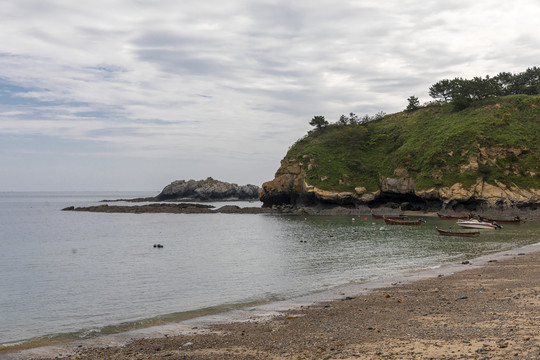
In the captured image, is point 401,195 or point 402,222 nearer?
point 402,222

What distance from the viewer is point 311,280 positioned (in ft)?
85.3

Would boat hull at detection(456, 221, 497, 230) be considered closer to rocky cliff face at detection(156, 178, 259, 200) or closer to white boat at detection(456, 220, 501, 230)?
white boat at detection(456, 220, 501, 230)

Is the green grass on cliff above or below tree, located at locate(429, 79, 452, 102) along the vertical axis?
below

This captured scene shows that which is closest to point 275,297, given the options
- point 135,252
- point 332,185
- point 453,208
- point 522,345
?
point 522,345

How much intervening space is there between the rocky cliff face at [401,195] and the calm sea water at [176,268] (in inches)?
1015

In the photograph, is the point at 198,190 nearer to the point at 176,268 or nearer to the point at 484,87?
the point at 484,87

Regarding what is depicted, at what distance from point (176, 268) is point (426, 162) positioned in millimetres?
75037

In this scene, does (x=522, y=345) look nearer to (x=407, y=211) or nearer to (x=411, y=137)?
(x=407, y=211)

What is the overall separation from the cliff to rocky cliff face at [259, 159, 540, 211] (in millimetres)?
168

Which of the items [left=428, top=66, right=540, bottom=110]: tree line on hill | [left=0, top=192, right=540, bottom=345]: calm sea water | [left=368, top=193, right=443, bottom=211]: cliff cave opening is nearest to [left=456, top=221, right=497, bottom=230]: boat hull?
[left=0, top=192, right=540, bottom=345]: calm sea water

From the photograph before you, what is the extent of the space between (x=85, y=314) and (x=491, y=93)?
376ft

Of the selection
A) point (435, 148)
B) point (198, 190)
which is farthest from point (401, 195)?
point (198, 190)

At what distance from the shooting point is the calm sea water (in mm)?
19125

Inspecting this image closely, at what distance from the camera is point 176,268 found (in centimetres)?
3119
